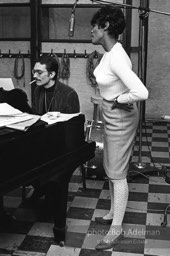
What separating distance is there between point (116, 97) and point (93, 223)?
1108 millimetres

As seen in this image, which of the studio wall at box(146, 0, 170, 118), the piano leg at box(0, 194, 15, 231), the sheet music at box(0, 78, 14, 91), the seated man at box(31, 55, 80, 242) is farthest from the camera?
the studio wall at box(146, 0, 170, 118)

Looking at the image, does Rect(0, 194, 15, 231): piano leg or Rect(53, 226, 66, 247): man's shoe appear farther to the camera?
Rect(0, 194, 15, 231): piano leg

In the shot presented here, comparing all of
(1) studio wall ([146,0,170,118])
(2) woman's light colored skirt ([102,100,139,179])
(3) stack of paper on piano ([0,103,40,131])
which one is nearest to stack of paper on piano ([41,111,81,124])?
(3) stack of paper on piano ([0,103,40,131])

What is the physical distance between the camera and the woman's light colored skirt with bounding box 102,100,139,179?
3.10 meters

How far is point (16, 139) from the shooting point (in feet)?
8.13

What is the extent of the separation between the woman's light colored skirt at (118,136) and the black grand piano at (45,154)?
0.55 ft

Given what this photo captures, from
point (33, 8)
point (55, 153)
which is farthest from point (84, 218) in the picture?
point (33, 8)

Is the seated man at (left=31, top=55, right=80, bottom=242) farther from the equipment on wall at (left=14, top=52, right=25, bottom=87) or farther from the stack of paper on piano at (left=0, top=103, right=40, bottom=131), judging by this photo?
the equipment on wall at (left=14, top=52, right=25, bottom=87)

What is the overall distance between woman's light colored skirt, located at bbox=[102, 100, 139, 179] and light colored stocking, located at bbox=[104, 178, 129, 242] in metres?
0.06

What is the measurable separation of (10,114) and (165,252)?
4.59ft

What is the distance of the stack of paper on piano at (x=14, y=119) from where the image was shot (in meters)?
2.59

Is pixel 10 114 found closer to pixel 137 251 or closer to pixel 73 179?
pixel 137 251

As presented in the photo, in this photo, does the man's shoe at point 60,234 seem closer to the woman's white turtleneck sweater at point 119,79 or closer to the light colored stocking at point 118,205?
the light colored stocking at point 118,205

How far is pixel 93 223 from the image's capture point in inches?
142
